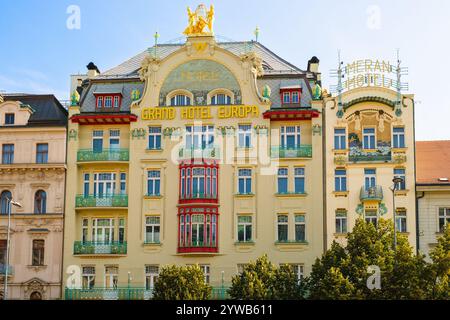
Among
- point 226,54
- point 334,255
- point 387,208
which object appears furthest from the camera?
point 226,54

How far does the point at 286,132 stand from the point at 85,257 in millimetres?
16694

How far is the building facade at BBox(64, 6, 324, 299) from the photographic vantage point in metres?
54.3

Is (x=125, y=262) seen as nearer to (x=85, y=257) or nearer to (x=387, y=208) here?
(x=85, y=257)

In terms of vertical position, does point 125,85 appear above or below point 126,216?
above

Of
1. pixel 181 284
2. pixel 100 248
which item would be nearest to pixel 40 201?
pixel 100 248

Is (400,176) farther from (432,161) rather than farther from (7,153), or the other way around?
(7,153)

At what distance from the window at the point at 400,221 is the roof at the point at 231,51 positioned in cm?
1336

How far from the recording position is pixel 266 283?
4641 cm

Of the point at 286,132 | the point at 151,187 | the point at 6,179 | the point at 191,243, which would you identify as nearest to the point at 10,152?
the point at 6,179

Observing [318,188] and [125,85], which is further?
[125,85]

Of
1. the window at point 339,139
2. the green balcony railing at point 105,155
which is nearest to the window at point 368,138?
the window at point 339,139

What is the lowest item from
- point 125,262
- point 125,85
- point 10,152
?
point 125,262

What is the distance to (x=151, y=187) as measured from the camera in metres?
55.9

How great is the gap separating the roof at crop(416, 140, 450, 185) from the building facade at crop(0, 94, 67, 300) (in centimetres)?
2565
